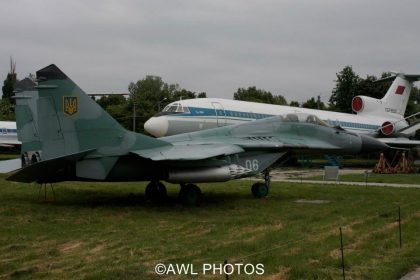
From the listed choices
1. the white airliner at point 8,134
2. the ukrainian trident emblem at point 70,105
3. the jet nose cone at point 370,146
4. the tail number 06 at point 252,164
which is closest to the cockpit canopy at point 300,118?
the jet nose cone at point 370,146

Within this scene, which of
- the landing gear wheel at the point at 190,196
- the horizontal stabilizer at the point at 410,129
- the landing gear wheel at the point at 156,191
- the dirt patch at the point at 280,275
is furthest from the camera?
the horizontal stabilizer at the point at 410,129

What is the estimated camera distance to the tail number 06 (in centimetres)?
1466

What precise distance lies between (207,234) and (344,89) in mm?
56642

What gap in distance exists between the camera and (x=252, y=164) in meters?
14.8

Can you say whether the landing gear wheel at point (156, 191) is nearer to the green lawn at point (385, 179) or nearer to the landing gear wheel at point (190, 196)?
the landing gear wheel at point (190, 196)

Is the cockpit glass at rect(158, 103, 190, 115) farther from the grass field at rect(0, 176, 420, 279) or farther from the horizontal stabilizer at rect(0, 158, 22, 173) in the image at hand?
the horizontal stabilizer at rect(0, 158, 22, 173)

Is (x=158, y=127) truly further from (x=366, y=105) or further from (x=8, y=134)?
(x=8, y=134)

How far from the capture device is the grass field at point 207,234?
275 inches

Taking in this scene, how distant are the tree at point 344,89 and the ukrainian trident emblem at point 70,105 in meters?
53.2

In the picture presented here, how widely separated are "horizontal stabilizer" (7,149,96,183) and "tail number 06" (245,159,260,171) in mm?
4532

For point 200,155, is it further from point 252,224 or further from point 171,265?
point 171,265

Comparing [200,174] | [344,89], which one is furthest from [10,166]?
[344,89]

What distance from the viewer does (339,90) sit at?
209 ft

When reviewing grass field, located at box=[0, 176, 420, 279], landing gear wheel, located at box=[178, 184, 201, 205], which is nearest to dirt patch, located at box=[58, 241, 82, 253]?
grass field, located at box=[0, 176, 420, 279]
